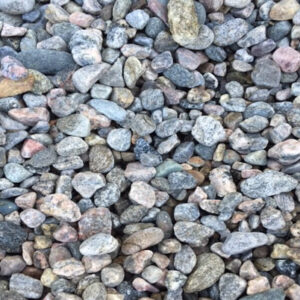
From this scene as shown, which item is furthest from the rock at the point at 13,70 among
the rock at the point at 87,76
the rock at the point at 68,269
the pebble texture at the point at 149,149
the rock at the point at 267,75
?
the rock at the point at 267,75

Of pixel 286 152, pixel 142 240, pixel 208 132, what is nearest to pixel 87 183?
pixel 142 240

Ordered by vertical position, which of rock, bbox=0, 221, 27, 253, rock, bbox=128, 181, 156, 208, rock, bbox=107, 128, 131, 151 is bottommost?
rock, bbox=0, 221, 27, 253

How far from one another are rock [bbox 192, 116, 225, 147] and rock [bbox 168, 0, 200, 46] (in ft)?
0.74

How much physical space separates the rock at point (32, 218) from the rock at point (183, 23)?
54 cm

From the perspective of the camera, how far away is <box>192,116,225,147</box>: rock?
1144 millimetres

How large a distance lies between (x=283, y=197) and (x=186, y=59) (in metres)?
0.42

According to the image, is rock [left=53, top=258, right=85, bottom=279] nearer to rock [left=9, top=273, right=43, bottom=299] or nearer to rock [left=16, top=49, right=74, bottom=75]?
rock [left=9, top=273, right=43, bottom=299]

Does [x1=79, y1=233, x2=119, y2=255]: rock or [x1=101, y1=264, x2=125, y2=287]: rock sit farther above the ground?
[x1=79, y1=233, x2=119, y2=255]: rock

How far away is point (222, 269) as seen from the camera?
38.3 inches

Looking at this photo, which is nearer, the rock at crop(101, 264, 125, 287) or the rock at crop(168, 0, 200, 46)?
the rock at crop(101, 264, 125, 287)

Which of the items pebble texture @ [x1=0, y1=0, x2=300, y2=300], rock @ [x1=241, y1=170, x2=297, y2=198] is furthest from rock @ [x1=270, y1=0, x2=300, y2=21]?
rock @ [x1=241, y1=170, x2=297, y2=198]

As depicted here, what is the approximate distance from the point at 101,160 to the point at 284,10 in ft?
2.04

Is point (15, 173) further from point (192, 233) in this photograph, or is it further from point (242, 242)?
point (242, 242)

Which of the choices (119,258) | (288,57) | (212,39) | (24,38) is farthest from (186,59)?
(119,258)
